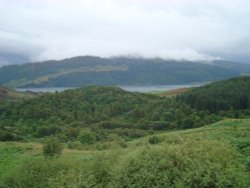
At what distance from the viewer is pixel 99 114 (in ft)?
512

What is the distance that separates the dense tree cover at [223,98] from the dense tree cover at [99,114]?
6298 mm

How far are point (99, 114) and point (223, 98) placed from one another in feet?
153

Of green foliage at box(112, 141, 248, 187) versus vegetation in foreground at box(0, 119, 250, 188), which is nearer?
green foliage at box(112, 141, 248, 187)

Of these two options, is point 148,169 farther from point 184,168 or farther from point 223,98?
point 223,98

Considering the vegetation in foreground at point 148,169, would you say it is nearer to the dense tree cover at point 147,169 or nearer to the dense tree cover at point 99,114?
the dense tree cover at point 147,169

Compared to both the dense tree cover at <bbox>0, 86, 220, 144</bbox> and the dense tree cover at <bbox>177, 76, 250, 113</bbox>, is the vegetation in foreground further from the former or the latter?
the dense tree cover at <bbox>177, 76, 250, 113</bbox>

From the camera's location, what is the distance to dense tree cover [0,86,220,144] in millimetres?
119250

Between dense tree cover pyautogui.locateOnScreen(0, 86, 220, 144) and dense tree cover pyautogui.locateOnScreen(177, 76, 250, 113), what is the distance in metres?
6.30

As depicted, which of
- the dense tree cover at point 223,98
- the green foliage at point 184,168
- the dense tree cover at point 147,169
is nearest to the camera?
the green foliage at point 184,168

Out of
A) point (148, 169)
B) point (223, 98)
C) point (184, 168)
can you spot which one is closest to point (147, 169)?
point (148, 169)

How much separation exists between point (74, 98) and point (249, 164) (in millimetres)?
153887

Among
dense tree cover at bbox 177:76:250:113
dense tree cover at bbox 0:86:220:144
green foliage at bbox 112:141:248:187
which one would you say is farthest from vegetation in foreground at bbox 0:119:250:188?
dense tree cover at bbox 177:76:250:113

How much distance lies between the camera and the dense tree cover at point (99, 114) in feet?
391

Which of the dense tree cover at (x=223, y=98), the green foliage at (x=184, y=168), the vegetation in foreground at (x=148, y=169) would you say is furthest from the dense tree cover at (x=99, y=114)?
the green foliage at (x=184, y=168)
